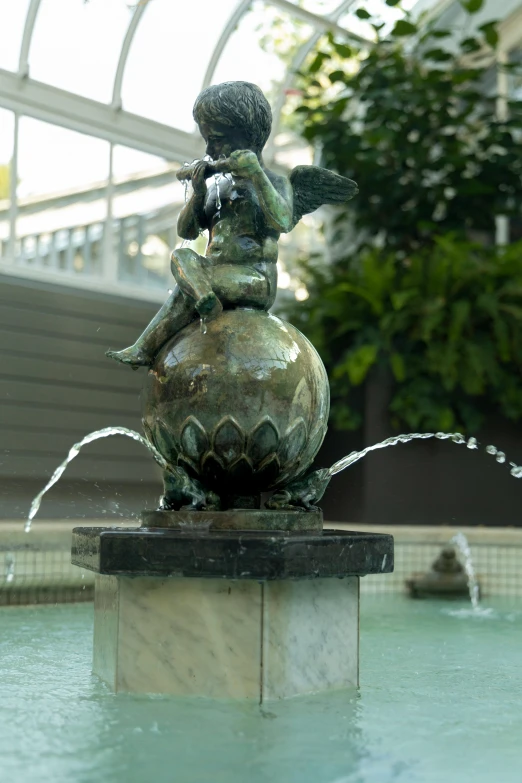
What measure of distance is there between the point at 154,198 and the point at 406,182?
275 centimetres

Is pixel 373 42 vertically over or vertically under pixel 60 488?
over

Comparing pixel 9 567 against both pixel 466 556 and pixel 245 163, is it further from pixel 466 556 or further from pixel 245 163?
pixel 245 163

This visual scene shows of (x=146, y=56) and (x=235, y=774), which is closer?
(x=235, y=774)

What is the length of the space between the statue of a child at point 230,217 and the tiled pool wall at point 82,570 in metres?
2.99

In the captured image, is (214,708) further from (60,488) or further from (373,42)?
(373,42)

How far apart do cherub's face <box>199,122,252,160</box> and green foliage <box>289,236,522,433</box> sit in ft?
16.4

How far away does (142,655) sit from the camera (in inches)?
96.7

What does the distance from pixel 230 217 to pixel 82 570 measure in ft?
11.7

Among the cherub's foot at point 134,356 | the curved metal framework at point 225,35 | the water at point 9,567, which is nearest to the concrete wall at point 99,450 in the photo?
the water at point 9,567

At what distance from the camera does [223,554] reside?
93.0 inches

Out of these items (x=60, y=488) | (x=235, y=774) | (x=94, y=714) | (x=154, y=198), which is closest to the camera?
(x=235, y=774)

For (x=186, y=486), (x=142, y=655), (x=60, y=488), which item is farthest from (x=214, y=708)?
(x=60, y=488)

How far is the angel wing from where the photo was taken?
10.6 feet

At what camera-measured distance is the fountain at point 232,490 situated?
2.41 m
